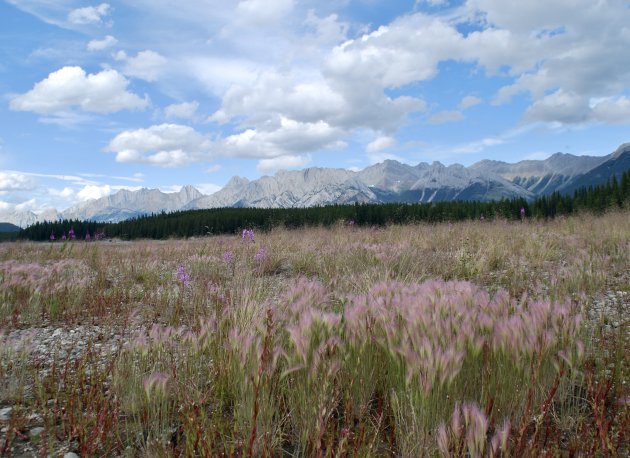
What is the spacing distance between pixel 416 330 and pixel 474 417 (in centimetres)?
74

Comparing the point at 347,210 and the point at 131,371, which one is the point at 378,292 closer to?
the point at 131,371

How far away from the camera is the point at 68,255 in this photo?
40.9ft

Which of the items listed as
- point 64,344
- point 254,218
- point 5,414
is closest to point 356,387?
point 5,414

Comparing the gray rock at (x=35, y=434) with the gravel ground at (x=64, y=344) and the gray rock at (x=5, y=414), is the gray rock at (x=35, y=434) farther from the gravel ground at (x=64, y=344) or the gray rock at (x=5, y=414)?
the gray rock at (x=5, y=414)

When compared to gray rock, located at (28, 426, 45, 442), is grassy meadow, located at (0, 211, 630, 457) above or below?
above

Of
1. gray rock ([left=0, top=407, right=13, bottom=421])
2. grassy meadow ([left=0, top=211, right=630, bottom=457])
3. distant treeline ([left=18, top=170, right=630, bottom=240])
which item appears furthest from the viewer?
distant treeline ([left=18, top=170, right=630, bottom=240])

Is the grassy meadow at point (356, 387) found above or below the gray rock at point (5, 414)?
above

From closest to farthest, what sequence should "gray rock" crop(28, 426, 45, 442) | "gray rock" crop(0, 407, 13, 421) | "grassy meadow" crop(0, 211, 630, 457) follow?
"grassy meadow" crop(0, 211, 630, 457) → "gray rock" crop(28, 426, 45, 442) → "gray rock" crop(0, 407, 13, 421)

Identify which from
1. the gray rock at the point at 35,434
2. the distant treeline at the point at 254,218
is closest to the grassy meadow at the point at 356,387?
the gray rock at the point at 35,434

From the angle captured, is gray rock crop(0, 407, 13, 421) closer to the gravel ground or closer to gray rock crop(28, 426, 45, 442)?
the gravel ground

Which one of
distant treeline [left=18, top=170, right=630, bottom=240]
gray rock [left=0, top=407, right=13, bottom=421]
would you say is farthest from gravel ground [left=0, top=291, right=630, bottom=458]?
distant treeline [left=18, top=170, right=630, bottom=240]

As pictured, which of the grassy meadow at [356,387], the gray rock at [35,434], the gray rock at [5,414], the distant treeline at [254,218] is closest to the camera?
the grassy meadow at [356,387]

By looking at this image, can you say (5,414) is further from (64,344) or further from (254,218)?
(254,218)

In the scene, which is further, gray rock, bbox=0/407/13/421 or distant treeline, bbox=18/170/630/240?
distant treeline, bbox=18/170/630/240
